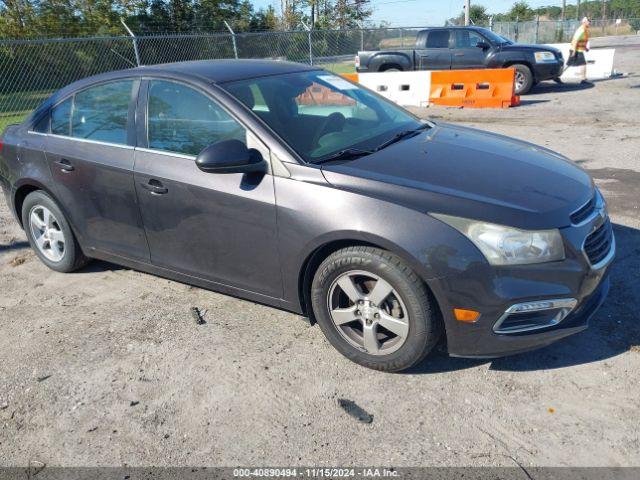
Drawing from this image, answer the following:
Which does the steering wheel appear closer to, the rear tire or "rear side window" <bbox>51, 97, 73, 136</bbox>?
"rear side window" <bbox>51, 97, 73, 136</bbox>

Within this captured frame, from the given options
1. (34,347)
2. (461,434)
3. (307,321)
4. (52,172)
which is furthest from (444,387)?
(52,172)

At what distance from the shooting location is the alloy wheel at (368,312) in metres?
3.04

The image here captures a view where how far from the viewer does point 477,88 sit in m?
12.5

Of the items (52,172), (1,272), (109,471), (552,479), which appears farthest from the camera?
(1,272)

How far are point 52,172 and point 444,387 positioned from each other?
131 inches

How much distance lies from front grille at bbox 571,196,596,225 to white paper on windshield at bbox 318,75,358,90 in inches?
78.7

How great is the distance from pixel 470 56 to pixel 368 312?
1338 centimetres

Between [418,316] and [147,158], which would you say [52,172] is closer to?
[147,158]

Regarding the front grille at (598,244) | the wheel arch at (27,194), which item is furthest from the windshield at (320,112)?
the wheel arch at (27,194)

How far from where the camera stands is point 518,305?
282 centimetres

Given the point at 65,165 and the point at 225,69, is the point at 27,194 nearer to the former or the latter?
the point at 65,165

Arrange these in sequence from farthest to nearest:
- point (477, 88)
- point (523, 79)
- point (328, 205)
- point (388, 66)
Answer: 1. point (388, 66)
2. point (523, 79)
3. point (477, 88)
4. point (328, 205)

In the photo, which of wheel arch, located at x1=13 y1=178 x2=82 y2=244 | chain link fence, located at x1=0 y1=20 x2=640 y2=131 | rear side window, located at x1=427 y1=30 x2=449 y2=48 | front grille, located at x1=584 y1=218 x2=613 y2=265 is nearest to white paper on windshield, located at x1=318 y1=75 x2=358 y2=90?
front grille, located at x1=584 y1=218 x2=613 y2=265

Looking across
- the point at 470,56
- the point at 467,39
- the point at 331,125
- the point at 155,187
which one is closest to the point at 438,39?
the point at 467,39
